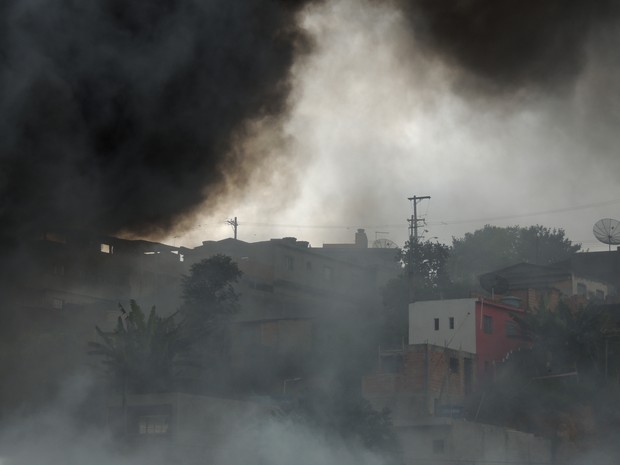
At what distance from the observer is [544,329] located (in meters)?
64.6

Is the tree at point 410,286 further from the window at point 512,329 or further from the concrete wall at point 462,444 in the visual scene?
the concrete wall at point 462,444

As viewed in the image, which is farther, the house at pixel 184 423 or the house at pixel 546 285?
the house at pixel 546 285

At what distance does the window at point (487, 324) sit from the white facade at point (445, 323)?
1.00 meters

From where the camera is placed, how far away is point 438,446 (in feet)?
180

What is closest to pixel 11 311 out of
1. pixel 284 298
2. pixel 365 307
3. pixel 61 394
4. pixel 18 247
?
pixel 18 247

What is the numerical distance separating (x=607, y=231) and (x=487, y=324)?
26070mm

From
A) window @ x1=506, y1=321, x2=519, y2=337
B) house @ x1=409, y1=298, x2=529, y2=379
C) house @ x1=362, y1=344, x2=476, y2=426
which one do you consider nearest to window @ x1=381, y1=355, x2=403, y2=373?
house @ x1=362, y1=344, x2=476, y2=426

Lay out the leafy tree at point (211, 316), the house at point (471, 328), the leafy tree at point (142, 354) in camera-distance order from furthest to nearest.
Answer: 1. the leafy tree at point (211, 316)
2. the house at point (471, 328)
3. the leafy tree at point (142, 354)

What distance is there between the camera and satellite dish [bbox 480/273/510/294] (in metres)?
77.0

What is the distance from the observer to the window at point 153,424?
55781 millimetres

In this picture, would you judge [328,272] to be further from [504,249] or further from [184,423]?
[184,423]

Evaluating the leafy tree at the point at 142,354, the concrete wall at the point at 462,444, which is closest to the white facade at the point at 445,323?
the concrete wall at the point at 462,444

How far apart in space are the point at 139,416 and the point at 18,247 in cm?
1804

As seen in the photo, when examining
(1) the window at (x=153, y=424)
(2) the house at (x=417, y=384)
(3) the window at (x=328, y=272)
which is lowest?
(1) the window at (x=153, y=424)
